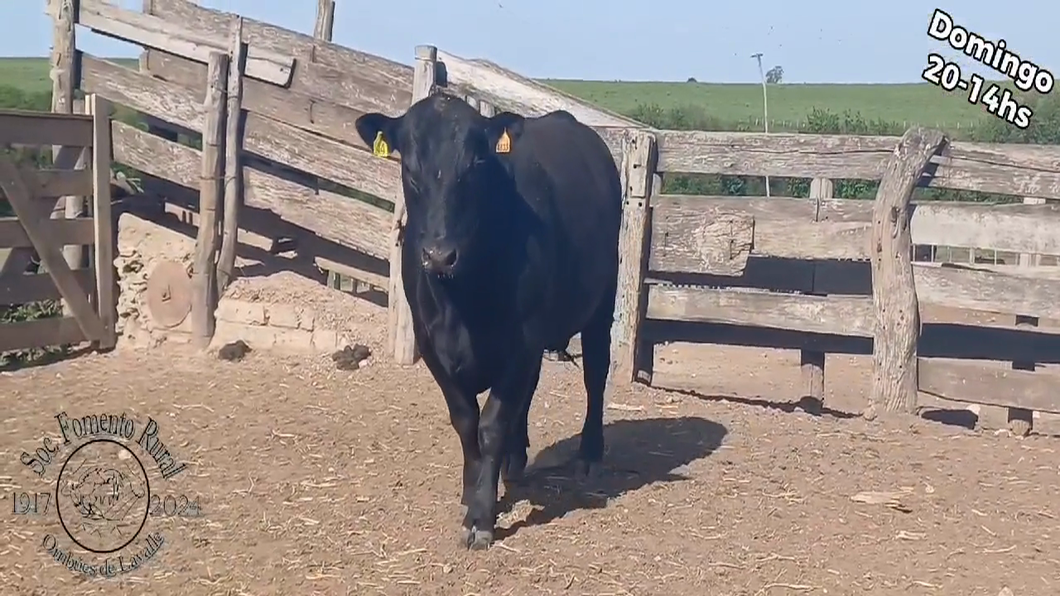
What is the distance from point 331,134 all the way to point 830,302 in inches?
164


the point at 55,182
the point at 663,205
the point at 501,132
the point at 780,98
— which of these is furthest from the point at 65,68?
the point at 780,98

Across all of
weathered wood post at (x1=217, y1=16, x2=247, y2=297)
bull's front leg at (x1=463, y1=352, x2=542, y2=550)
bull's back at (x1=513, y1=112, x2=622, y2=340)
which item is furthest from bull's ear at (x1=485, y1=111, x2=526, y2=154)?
weathered wood post at (x1=217, y1=16, x2=247, y2=297)

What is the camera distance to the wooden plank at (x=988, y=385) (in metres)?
8.23

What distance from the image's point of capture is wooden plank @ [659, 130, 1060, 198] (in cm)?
828

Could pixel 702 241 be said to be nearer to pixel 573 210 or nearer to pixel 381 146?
pixel 573 210

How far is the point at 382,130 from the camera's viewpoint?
18.8 ft

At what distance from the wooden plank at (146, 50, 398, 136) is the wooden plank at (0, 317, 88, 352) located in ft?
7.70

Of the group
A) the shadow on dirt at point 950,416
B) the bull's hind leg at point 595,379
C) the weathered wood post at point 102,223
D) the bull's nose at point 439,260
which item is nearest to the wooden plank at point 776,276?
the shadow on dirt at point 950,416

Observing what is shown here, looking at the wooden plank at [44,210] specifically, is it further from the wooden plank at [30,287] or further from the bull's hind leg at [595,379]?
the bull's hind leg at [595,379]

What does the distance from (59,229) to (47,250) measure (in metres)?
0.26

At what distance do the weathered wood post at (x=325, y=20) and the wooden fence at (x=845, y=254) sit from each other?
3.00 m

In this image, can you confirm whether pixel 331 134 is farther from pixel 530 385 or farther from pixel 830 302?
pixel 530 385

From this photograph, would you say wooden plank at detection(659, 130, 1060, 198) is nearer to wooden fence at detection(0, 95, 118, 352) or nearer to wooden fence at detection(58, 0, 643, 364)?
wooden fence at detection(58, 0, 643, 364)

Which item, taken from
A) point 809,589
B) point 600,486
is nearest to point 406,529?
point 600,486
